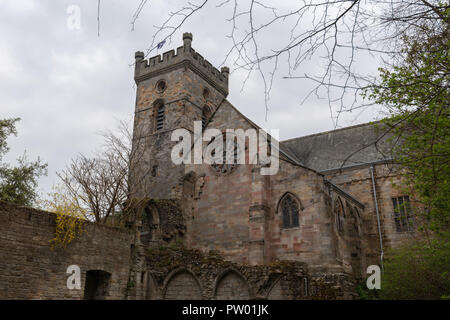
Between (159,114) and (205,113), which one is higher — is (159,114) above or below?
below

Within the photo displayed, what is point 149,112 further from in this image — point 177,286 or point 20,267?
point 20,267

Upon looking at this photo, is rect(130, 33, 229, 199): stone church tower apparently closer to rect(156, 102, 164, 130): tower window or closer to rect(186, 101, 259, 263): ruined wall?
rect(156, 102, 164, 130): tower window

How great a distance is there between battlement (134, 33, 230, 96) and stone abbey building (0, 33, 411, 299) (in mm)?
4183

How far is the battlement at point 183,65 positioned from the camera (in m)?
28.6

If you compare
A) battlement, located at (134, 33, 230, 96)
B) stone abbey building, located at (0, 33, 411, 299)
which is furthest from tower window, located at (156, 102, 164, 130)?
battlement, located at (134, 33, 230, 96)

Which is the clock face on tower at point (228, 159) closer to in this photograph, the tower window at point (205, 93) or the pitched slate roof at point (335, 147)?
the pitched slate roof at point (335, 147)

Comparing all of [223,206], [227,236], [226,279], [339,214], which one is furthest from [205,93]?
[226,279]

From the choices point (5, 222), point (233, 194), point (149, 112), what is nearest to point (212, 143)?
point (233, 194)

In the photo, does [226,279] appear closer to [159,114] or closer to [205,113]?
[159,114]

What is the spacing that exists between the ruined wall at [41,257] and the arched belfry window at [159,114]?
43.7 ft

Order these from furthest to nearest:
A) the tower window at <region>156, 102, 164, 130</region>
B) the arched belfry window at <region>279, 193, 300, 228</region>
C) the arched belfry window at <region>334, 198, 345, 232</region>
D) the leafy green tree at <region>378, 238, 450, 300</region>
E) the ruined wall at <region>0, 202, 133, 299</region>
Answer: the tower window at <region>156, 102, 164, 130</region> < the arched belfry window at <region>334, 198, 345, 232</region> < the arched belfry window at <region>279, 193, 300, 228</region> < the leafy green tree at <region>378, 238, 450, 300</region> < the ruined wall at <region>0, 202, 133, 299</region>

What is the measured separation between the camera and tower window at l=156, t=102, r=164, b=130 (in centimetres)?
2806

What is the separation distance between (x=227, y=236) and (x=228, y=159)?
4.11m

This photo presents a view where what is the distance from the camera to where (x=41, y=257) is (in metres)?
13.2
